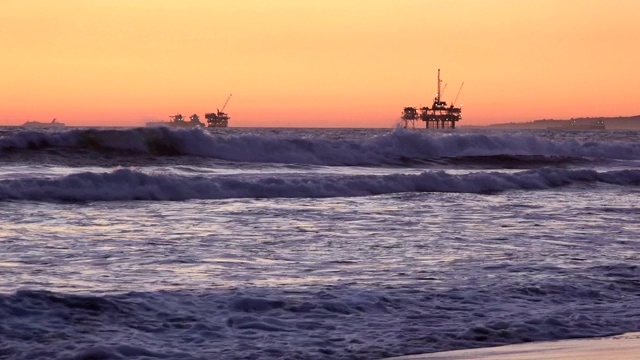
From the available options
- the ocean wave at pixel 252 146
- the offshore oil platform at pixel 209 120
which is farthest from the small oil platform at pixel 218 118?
the ocean wave at pixel 252 146

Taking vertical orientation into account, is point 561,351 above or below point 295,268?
below

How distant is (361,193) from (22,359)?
593 inches

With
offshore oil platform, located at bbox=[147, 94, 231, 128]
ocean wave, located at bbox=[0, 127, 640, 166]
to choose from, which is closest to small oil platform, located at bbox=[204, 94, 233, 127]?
A: offshore oil platform, located at bbox=[147, 94, 231, 128]

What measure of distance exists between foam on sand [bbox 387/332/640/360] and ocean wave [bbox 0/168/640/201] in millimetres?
11488

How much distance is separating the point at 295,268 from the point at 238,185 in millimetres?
10871

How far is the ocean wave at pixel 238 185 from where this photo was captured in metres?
17.2

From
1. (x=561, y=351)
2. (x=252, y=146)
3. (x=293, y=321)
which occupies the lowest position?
(x=561, y=351)

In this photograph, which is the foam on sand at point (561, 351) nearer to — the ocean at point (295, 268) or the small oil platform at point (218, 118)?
the ocean at point (295, 268)

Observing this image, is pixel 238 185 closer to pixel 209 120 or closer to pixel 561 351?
pixel 561 351

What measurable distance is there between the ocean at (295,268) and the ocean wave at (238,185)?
0.07 metres

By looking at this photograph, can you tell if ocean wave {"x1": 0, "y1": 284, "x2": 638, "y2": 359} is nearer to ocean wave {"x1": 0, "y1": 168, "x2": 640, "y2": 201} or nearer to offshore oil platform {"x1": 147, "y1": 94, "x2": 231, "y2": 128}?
ocean wave {"x1": 0, "y1": 168, "x2": 640, "y2": 201}

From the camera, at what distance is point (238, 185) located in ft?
65.1

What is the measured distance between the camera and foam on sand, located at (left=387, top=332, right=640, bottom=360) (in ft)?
20.3

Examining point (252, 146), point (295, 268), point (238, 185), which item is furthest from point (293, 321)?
point (252, 146)
